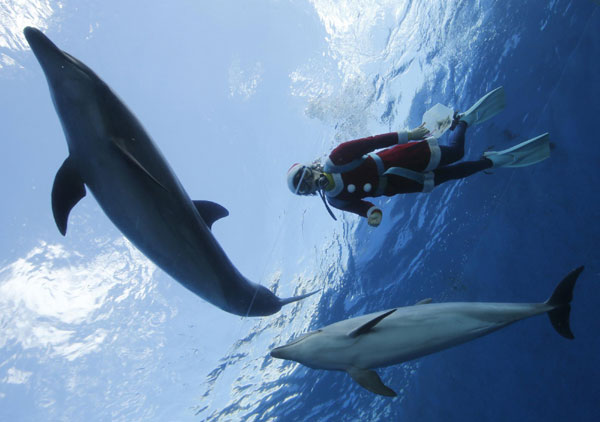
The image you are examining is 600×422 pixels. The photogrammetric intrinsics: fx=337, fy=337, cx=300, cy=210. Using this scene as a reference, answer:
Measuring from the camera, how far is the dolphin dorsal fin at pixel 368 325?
10.0 feet

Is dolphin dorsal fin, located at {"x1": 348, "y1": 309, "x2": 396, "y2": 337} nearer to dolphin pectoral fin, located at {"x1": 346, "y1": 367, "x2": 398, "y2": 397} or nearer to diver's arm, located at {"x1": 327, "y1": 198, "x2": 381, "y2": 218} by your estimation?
dolphin pectoral fin, located at {"x1": 346, "y1": 367, "x2": 398, "y2": 397}

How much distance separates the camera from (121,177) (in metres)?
2.53

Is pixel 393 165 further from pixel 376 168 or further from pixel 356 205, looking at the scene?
pixel 356 205

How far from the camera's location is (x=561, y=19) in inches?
402

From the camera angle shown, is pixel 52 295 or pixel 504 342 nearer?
pixel 52 295

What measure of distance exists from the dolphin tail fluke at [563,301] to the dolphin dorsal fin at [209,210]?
3.50m

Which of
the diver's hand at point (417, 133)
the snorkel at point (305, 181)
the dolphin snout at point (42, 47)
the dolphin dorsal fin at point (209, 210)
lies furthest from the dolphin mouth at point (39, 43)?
the diver's hand at point (417, 133)

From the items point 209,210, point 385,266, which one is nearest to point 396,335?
point 209,210

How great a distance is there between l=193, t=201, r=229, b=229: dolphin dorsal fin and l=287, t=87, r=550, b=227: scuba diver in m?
1.84

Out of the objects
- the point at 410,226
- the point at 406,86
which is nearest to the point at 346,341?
the point at 406,86

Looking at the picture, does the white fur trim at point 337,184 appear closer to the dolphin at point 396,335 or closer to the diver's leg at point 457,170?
the diver's leg at point 457,170

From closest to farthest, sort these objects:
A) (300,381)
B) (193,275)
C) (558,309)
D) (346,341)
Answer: (193,275) < (346,341) < (558,309) < (300,381)

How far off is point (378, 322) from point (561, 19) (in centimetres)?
1216

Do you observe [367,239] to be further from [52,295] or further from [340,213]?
[52,295]
